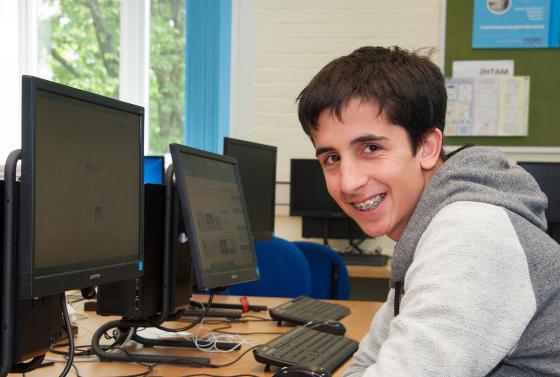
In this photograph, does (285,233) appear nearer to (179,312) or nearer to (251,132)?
(251,132)

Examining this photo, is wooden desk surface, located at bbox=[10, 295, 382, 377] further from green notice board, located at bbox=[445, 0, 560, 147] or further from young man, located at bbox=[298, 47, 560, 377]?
green notice board, located at bbox=[445, 0, 560, 147]

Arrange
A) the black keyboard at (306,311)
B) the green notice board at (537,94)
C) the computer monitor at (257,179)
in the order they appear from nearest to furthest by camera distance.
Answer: the black keyboard at (306,311) → the computer monitor at (257,179) → the green notice board at (537,94)

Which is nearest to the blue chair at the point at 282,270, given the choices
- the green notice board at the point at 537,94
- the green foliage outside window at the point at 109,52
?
the green notice board at the point at 537,94

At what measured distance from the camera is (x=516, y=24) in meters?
4.18

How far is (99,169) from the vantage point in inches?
52.5

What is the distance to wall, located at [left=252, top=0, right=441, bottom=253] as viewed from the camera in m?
4.30

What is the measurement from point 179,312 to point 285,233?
251 cm

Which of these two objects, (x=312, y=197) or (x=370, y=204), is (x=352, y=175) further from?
(x=312, y=197)

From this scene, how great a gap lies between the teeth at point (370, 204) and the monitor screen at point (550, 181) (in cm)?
222

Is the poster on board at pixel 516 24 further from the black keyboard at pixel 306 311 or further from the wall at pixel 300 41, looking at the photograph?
the black keyboard at pixel 306 311

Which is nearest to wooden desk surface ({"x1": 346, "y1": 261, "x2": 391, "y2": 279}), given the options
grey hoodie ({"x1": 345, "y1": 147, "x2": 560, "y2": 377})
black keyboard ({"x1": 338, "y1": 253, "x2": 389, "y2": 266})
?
black keyboard ({"x1": 338, "y1": 253, "x2": 389, "y2": 266})

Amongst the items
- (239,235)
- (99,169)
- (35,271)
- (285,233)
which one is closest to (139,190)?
(99,169)

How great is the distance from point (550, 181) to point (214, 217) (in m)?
1.99

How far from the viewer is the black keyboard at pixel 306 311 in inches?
82.7
